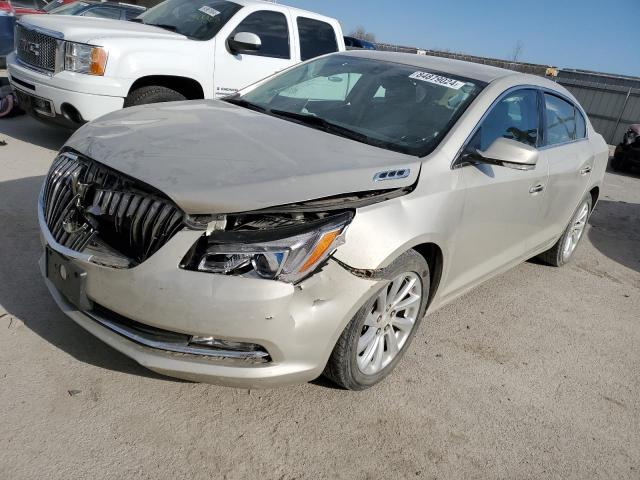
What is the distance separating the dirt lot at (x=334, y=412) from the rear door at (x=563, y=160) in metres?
0.95

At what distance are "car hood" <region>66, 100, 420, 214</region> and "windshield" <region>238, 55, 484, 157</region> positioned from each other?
0.75 feet

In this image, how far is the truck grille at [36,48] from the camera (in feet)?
18.9

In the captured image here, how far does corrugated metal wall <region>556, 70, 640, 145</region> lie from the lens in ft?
61.2

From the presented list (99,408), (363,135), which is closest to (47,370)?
(99,408)

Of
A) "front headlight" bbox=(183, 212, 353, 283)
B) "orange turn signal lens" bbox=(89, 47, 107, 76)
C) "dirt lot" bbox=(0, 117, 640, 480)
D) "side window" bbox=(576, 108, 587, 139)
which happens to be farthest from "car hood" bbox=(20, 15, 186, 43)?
"front headlight" bbox=(183, 212, 353, 283)

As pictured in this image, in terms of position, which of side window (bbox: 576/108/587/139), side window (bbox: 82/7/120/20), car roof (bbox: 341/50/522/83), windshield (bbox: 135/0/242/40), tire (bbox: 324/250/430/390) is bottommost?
tire (bbox: 324/250/430/390)

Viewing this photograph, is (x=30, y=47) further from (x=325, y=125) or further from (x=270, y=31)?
(x=325, y=125)

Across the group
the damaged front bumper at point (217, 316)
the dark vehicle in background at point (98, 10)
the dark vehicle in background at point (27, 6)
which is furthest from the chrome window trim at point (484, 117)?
the dark vehicle in background at point (27, 6)

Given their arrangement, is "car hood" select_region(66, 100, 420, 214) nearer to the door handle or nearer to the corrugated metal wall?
the door handle

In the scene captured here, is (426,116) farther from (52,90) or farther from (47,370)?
(52,90)

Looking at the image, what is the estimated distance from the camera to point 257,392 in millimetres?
2674

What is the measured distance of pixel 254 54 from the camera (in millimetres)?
6695

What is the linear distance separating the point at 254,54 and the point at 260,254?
5.13m

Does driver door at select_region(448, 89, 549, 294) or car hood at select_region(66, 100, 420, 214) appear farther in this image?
driver door at select_region(448, 89, 549, 294)
